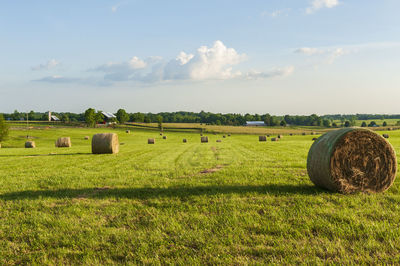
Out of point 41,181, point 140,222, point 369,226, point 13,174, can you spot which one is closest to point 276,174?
point 369,226

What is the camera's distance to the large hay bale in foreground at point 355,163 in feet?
29.3

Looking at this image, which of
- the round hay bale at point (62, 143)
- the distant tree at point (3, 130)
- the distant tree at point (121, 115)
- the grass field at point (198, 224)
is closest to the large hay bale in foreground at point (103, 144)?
the grass field at point (198, 224)

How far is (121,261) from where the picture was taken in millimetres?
4938

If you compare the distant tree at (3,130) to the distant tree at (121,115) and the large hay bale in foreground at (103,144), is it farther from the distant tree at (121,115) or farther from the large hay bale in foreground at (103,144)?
the distant tree at (121,115)

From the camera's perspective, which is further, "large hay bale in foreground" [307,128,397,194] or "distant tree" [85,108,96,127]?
"distant tree" [85,108,96,127]

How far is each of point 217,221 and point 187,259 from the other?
5.74 feet

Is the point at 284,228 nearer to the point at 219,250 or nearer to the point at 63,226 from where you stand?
the point at 219,250

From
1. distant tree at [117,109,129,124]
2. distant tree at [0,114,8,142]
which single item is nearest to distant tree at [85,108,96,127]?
distant tree at [117,109,129,124]

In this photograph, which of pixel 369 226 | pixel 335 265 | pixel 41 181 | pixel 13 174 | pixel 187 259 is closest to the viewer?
pixel 335 265

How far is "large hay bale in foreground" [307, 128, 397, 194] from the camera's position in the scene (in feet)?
29.3

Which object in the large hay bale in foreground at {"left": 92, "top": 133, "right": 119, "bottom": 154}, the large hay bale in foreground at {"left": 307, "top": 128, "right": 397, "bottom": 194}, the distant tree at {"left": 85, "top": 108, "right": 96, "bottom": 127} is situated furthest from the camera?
the distant tree at {"left": 85, "top": 108, "right": 96, "bottom": 127}

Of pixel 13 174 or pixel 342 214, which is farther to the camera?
pixel 13 174

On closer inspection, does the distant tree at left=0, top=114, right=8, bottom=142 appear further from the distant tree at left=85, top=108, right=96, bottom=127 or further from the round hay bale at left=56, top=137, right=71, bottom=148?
the distant tree at left=85, top=108, right=96, bottom=127

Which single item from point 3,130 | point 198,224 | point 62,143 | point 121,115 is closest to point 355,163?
point 198,224
